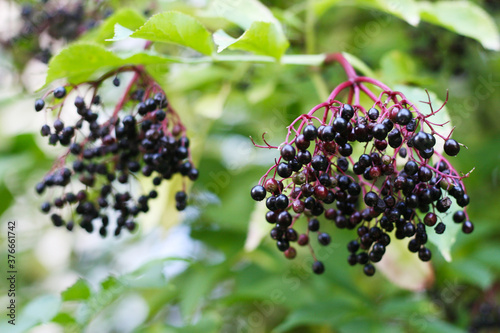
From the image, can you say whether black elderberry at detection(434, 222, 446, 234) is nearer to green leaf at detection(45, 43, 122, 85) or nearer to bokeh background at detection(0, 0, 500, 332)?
bokeh background at detection(0, 0, 500, 332)

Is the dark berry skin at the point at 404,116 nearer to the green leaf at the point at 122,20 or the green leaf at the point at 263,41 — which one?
the green leaf at the point at 263,41

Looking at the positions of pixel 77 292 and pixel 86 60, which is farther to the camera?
pixel 77 292

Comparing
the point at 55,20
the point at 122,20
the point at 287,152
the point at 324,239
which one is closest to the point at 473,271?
the point at 324,239

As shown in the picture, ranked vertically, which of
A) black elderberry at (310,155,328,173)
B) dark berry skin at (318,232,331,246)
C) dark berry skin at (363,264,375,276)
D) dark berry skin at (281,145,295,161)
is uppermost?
dark berry skin at (281,145,295,161)

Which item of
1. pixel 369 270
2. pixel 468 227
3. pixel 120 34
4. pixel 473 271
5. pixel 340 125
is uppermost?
pixel 120 34

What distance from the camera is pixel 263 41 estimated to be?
1188 millimetres

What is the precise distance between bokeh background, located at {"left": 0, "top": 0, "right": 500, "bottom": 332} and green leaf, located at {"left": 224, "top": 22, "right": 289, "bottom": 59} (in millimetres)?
251

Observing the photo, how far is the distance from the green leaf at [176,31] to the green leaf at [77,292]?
83 centimetres

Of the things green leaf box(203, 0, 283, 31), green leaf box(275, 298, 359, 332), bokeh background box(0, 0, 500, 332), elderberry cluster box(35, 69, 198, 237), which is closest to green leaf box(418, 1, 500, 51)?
bokeh background box(0, 0, 500, 332)

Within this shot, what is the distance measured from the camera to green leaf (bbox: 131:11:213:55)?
1104mm

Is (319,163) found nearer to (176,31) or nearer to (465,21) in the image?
(176,31)

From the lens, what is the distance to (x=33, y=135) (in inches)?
87.2

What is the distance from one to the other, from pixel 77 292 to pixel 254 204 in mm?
820

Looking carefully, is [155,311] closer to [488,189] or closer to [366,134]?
[366,134]
